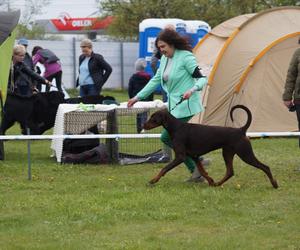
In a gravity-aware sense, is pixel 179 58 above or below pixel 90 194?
above

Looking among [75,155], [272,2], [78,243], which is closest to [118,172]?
[75,155]

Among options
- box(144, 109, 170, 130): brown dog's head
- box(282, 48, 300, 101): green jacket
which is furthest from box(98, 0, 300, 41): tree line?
box(144, 109, 170, 130): brown dog's head

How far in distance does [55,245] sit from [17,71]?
6.02m

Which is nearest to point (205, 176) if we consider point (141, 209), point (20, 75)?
point (141, 209)

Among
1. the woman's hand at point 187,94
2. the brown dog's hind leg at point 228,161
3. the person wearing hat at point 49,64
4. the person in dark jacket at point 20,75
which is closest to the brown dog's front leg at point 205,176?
the brown dog's hind leg at point 228,161

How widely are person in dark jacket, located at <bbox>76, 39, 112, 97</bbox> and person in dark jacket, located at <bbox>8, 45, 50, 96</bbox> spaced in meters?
1.15

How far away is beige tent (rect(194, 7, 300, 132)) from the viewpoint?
12.6m

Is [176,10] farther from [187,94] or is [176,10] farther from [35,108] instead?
[187,94]

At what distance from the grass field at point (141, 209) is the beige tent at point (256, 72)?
296 cm

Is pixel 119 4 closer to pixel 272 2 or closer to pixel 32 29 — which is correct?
pixel 272 2

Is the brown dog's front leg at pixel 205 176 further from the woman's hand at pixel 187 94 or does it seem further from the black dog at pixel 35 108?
the black dog at pixel 35 108

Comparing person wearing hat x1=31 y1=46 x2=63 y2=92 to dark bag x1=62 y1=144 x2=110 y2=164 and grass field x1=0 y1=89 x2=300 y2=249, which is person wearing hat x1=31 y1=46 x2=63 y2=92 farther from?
grass field x1=0 y1=89 x2=300 y2=249

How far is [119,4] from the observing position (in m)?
34.3

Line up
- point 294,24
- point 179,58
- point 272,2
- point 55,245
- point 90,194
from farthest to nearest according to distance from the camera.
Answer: point 272,2, point 294,24, point 179,58, point 90,194, point 55,245
